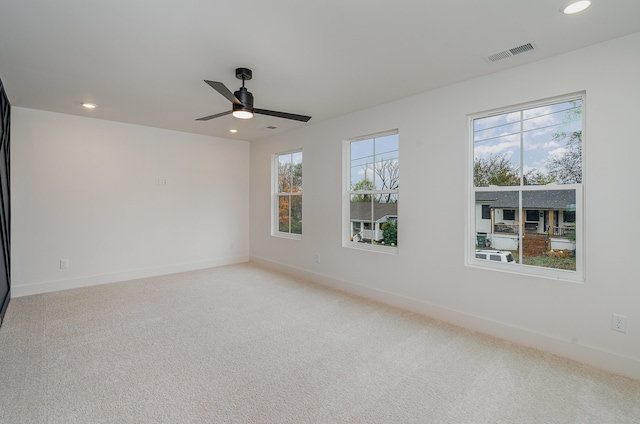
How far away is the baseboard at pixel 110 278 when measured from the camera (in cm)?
425

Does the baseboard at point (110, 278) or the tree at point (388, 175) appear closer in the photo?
the tree at point (388, 175)

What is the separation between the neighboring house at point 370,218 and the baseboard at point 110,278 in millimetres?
3015

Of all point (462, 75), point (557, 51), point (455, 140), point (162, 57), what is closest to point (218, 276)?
point (162, 57)

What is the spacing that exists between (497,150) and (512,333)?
1.80 meters

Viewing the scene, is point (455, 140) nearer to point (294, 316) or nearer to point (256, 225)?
point (294, 316)

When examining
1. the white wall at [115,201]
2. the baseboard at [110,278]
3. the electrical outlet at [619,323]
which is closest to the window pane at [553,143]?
the electrical outlet at [619,323]

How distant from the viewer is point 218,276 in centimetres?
528

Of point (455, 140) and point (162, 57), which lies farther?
point (455, 140)

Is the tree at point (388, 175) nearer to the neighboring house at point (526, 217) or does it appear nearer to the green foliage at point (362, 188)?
the green foliage at point (362, 188)

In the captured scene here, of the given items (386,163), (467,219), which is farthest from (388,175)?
(467,219)

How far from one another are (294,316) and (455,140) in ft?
8.71

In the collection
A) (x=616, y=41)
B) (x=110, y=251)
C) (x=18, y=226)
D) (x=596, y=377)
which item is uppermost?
(x=616, y=41)

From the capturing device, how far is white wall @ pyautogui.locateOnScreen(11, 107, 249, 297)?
4.25 m

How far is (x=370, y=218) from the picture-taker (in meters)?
4.33
